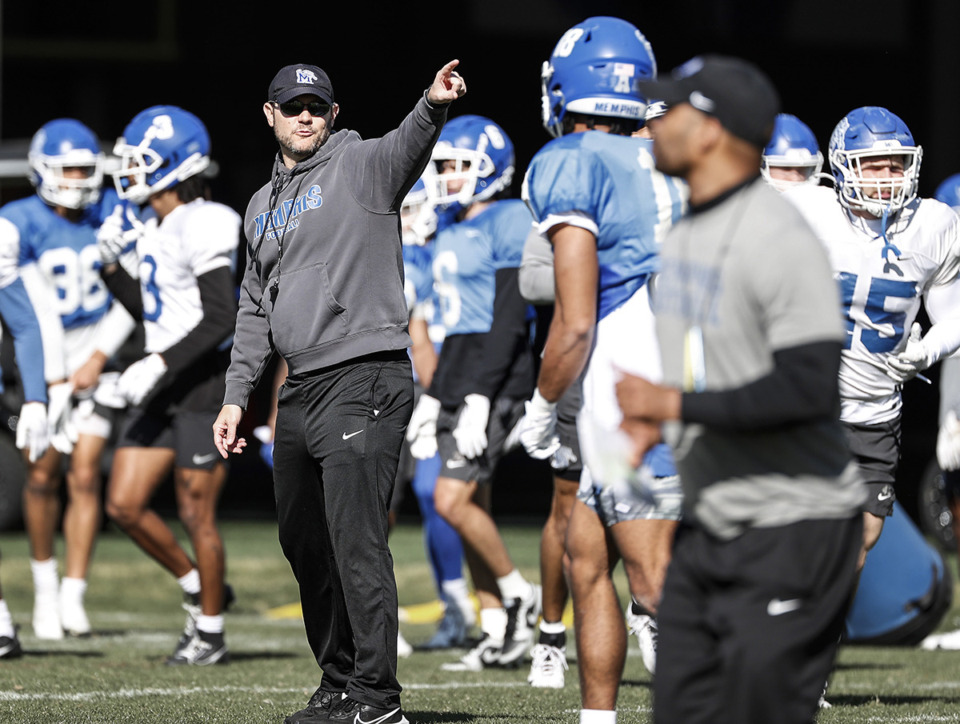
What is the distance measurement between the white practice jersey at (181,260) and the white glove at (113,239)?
1.62 ft

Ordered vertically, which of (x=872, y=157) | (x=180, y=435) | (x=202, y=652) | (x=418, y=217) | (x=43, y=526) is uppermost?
(x=872, y=157)

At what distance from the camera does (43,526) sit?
331 inches

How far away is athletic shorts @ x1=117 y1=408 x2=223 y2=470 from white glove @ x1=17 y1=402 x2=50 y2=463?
402 mm

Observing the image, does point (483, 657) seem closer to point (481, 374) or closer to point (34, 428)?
point (481, 374)

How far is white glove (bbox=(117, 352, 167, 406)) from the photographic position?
23.3 feet

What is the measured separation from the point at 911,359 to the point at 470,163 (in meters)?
2.76

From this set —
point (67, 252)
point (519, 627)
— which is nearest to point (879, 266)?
point (519, 627)

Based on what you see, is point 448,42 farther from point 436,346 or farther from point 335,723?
point 335,723

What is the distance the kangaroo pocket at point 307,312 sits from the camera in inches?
193

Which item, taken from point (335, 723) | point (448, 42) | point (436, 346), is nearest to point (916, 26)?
point (448, 42)

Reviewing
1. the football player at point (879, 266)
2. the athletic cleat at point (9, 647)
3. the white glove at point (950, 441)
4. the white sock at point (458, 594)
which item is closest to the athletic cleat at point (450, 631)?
the white sock at point (458, 594)

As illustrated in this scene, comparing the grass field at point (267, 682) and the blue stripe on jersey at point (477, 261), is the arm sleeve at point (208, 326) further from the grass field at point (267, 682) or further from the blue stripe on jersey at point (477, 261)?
the grass field at point (267, 682)

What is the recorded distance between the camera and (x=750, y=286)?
3104 mm

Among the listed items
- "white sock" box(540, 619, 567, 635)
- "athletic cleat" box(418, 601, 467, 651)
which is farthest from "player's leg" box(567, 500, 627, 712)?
"athletic cleat" box(418, 601, 467, 651)
